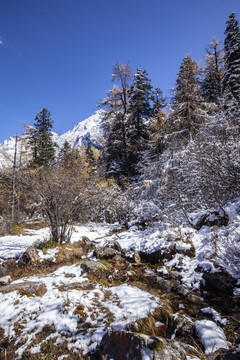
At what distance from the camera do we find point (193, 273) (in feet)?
15.9

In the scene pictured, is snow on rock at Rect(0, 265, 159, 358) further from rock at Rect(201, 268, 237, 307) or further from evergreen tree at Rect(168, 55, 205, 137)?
evergreen tree at Rect(168, 55, 205, 137)

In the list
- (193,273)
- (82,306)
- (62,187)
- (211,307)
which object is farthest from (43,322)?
(62,187)

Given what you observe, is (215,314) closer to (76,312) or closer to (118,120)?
(76,312)

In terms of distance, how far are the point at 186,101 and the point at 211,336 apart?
1296 centimetres

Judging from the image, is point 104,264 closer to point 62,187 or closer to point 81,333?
point 81,333

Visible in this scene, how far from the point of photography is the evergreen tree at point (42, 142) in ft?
70.6

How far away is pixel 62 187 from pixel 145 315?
248 inches

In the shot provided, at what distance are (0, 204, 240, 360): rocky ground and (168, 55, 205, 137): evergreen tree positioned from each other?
24.2 feet

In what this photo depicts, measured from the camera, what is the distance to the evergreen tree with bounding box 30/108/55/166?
2153 cm

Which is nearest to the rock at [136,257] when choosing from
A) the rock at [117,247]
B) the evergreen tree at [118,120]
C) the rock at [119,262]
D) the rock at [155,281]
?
the rock at [119,262]

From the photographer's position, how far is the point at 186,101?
1230 cm

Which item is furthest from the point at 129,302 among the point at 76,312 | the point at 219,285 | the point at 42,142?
the point at 42,142

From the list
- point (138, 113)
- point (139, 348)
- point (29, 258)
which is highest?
point (138, 113)

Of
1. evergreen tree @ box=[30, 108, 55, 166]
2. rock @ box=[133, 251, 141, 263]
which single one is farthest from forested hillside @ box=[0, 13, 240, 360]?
evergreen tree @ box=[30, 108, 55, 166]
